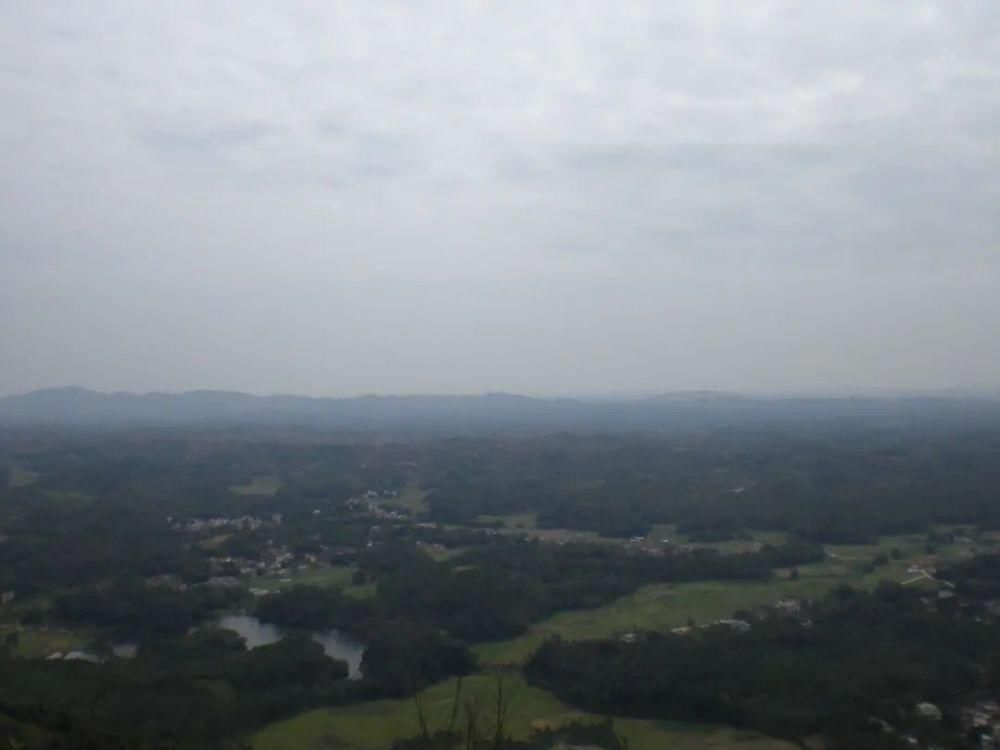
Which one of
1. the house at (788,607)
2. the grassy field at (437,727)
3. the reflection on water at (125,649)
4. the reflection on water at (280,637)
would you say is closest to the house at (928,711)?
the grassy field at (437,727)

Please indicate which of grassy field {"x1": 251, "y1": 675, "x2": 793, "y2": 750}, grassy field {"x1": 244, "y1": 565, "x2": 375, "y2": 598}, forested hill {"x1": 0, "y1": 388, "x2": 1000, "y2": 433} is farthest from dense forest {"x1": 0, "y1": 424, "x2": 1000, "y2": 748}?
forested hill {"x1": 0, "y1": 388, "x2": 1000, "y2": 433}

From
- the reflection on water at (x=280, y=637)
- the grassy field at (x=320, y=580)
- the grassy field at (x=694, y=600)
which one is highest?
the grassy field at (x=694, y=600)

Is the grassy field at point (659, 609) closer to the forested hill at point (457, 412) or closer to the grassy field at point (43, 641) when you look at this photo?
the grassy field at point (43, 641)

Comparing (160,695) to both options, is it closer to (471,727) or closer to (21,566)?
(471,727)

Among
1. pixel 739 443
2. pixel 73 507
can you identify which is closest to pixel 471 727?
pixel 73 507

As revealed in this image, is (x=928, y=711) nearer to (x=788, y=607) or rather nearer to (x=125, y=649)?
(x=788, y=607)

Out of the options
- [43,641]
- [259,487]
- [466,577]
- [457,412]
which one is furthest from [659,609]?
[457,412]
